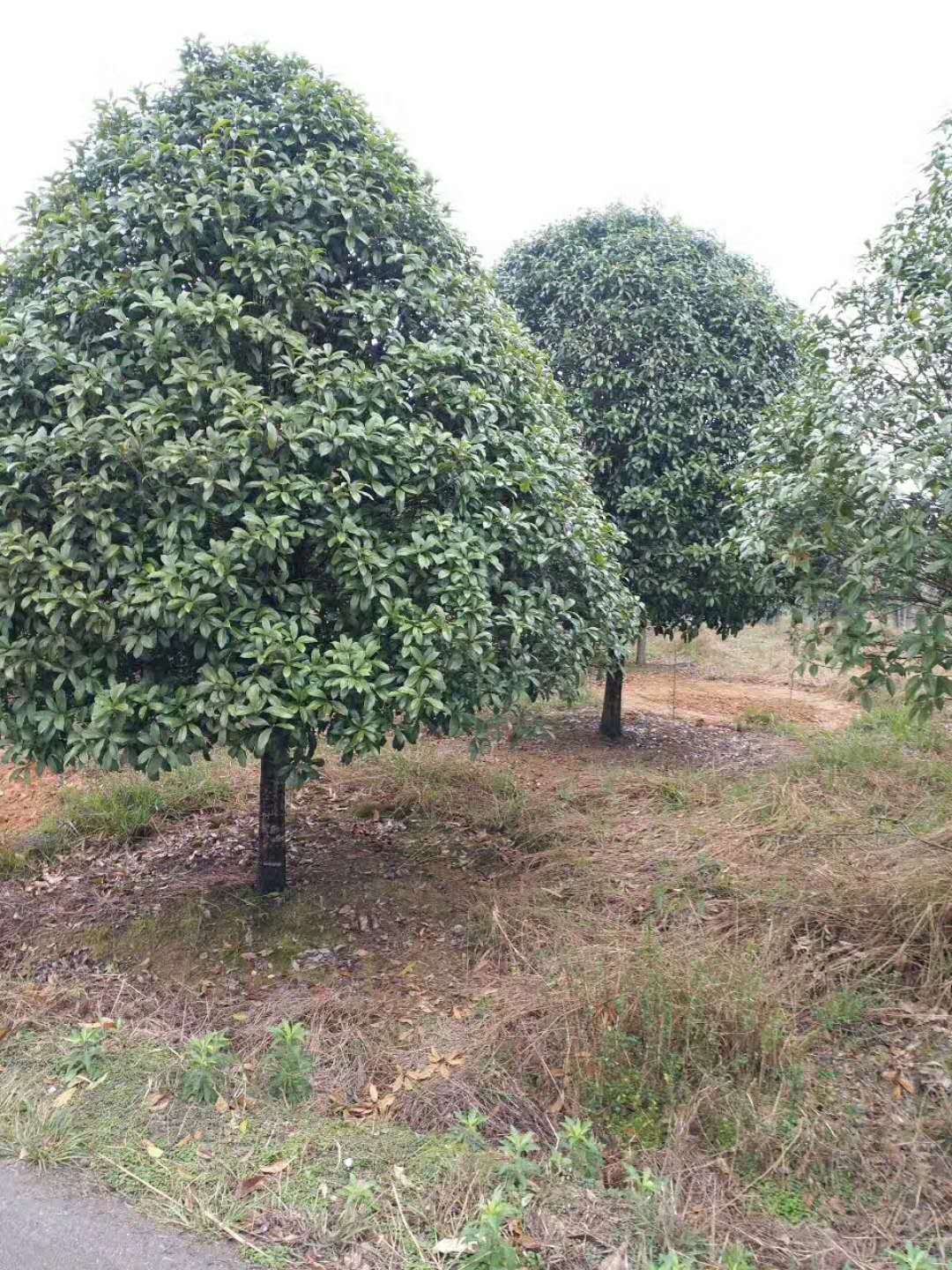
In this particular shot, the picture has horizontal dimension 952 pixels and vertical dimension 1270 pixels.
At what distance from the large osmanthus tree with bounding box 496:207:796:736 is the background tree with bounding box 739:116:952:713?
2.54m

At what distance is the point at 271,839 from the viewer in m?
5.16

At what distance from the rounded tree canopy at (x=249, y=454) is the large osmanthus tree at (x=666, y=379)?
11.3 feet

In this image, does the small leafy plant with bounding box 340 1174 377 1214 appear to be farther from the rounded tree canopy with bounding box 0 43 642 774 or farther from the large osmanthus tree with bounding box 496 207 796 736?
the large osmanthus tree with bounding box 496 207 796 736

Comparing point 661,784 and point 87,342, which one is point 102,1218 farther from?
point 661,784

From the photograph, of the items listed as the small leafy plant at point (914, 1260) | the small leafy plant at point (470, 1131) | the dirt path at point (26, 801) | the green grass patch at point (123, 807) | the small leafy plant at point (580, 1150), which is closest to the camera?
the small leafy plant at point (914, 1260)

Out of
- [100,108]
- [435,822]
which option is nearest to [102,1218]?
[435,822]

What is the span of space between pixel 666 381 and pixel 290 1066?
21.2ft

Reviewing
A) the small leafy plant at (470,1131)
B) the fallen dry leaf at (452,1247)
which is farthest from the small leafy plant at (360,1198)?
the small leafy plant at (470,1131)

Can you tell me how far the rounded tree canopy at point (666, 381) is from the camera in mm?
7930

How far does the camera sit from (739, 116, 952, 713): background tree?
3.51m

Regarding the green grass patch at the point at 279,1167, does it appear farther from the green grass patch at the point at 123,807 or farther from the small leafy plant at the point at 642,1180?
the green grass patch at the point at 123,807

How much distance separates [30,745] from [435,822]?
309 centimetres

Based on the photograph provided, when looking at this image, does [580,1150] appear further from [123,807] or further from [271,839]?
[123,807]

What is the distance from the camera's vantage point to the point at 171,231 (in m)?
4.06
